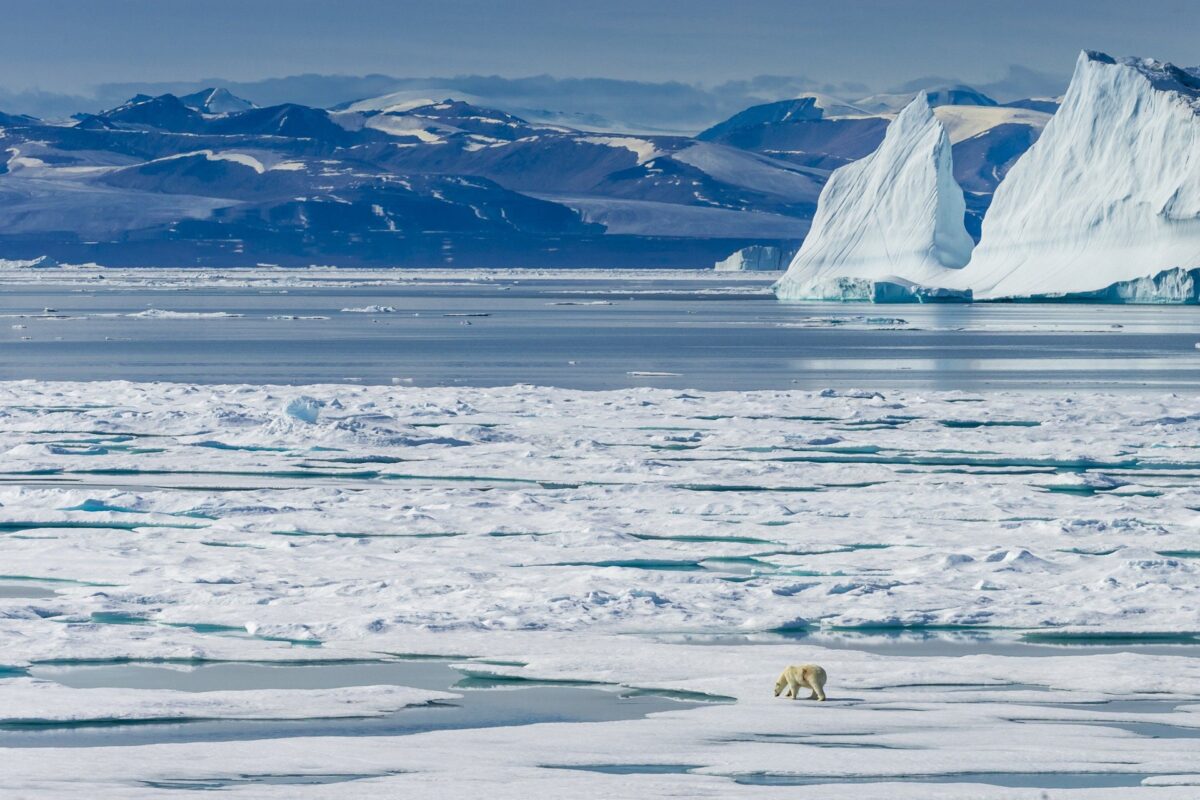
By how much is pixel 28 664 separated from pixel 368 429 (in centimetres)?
1051

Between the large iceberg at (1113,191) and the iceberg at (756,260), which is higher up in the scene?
the large iceberg at (1113,191)

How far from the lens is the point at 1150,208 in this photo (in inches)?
2015

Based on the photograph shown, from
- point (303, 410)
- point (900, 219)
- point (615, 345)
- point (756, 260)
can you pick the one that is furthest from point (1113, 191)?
point (756, 260)

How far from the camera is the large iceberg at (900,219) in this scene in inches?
2339

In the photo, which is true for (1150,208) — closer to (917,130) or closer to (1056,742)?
(917,130)

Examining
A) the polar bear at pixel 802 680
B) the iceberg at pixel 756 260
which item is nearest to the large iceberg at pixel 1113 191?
the polar bear at pixel 802 680

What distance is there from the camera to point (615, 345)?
4050cm

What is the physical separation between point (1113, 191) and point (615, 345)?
18842 millimetres

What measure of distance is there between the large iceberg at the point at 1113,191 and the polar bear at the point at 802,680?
1778 inches

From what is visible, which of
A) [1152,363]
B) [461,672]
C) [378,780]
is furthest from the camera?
[1152,363]

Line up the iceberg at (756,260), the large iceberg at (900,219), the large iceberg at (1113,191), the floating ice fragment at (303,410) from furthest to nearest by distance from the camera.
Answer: the iceberg at (756,260)
the large iceberg at (900,219)
the large iceberg at (1113,191)
the floating ice fragment at (303,410)


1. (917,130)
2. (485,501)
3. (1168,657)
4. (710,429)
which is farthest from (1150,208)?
(1168,657)

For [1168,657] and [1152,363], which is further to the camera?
[1152,363]

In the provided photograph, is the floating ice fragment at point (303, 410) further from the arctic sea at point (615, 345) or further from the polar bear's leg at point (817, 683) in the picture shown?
the polar bear's leg at point (817, 683)
